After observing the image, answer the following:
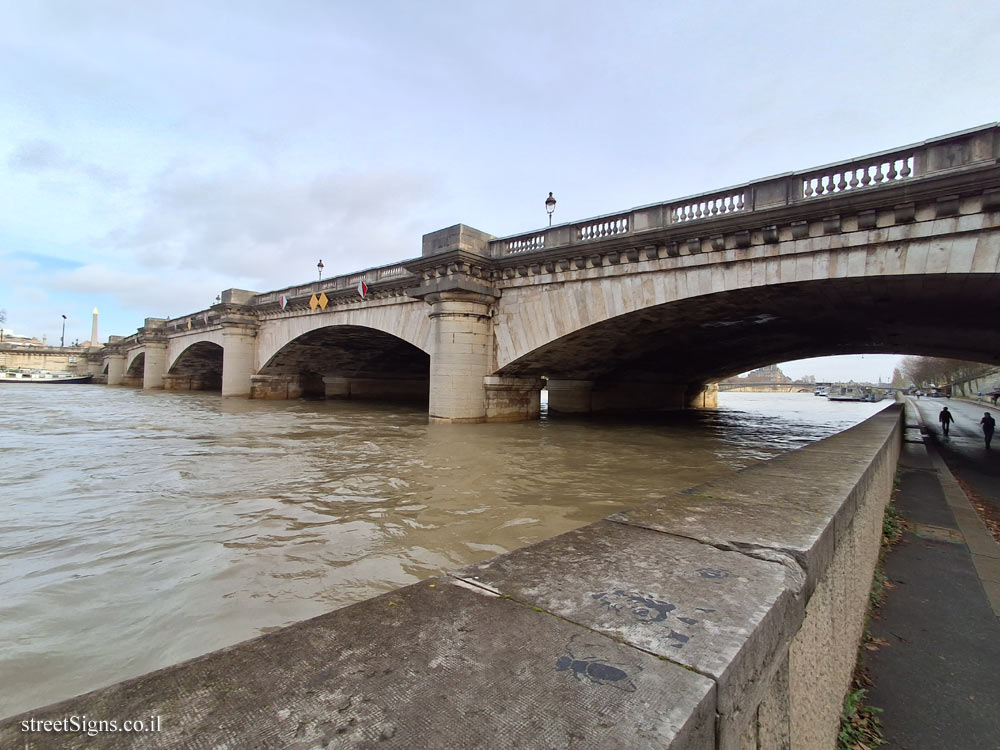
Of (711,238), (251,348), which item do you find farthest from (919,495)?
(251,348)

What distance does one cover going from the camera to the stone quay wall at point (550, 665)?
1.04 metres

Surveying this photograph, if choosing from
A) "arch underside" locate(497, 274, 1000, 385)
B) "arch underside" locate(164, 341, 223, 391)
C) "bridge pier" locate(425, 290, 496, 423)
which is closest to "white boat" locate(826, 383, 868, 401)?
"arch underside" locate(497, 274, 1000, 385)

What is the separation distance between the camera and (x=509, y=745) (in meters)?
1.00

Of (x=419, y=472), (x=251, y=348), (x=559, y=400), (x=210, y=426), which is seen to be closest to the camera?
(x=419, y=472)

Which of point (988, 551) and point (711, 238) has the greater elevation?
point (711, 238)

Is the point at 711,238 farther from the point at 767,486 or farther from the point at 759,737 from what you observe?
the point at 759,737

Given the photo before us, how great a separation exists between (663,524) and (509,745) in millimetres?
1804

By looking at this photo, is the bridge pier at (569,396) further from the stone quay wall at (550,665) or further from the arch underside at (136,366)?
the arch underside at (136,366)

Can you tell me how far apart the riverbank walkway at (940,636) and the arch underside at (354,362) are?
20631 millimetres

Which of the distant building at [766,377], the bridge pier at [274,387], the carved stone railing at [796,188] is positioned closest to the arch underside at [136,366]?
the bridge pier at [274,387]

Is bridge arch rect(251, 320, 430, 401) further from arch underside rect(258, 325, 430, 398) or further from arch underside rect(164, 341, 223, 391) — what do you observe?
arch underside rect(164, 341, 223, 391)

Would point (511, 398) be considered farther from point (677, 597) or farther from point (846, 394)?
point (846, 394)

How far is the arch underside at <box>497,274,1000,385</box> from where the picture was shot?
11.1 meters

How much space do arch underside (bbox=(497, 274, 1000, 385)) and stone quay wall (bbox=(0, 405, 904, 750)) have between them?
403 inches
